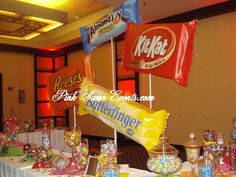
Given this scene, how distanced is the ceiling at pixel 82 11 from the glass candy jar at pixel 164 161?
3.81m

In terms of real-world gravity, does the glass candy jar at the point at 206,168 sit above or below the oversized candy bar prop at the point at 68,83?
below

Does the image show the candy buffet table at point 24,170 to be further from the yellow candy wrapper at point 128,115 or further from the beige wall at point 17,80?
the beige wall at point 17,80

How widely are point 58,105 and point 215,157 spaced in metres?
1.90

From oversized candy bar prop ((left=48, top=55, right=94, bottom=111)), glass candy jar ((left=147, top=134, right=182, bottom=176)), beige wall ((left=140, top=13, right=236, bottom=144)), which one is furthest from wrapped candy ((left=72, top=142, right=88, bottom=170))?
beige wall ((left=140, top=13, right=236, bottom=144))

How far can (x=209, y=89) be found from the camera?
573cm

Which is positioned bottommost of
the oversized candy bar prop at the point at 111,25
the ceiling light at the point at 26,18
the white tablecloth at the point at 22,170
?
the white tablecloth at the point at 22,170

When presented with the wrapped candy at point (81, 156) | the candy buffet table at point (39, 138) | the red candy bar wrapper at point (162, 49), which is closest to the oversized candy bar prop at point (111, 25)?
the red candy bar wrapper at point (162, 49)

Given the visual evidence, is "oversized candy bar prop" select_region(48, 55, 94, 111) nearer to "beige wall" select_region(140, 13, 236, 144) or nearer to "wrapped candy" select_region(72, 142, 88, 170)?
"wrapped candy" select_region(72, 142, 88, 170)

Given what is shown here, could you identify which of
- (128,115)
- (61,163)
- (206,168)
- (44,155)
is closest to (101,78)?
(44,155)

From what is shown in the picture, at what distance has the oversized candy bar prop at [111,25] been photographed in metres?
2.22

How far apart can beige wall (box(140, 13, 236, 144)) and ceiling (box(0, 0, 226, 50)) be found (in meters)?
0.60

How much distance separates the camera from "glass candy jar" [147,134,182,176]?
1484 mm

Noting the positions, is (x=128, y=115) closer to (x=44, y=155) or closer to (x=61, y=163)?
(x=61, y=163)

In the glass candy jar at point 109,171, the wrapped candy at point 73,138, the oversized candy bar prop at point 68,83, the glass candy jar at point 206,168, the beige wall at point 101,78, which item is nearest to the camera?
the glass candy jar at point 206,168
